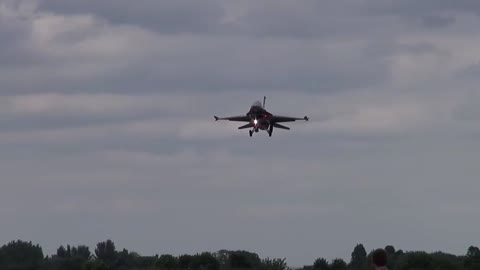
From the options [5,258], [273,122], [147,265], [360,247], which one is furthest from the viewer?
[360,247]

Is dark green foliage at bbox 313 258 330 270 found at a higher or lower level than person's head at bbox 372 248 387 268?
higher

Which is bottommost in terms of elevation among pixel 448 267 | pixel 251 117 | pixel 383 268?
pixel 383 268

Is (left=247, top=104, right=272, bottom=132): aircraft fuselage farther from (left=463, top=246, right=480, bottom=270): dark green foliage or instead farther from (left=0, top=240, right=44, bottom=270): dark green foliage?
(left=0, top=240, right=44, bottom=270): dark green foliage

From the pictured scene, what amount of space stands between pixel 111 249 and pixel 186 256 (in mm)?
32125

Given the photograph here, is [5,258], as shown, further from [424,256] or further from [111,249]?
[424,256]

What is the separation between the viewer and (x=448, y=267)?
112 metres

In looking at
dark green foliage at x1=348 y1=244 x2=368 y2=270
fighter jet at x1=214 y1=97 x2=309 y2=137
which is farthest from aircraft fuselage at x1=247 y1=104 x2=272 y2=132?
dark green foliage at x1=348 y1=244 x2=368 y2=270

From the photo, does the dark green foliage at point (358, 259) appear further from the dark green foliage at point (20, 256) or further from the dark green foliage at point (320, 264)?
the dark green foliage at point (20, 256)

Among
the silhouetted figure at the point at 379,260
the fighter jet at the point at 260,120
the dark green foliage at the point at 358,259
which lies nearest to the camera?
the silhouetted figure at the point at 379,260

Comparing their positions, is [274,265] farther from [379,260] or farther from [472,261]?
[379,260]

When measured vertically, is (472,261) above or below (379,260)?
above

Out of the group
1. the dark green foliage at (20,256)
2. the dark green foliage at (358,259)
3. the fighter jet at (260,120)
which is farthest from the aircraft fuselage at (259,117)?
the dark green foliage at (20,256)

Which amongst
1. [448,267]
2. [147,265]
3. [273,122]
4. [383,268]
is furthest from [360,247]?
[383,268]

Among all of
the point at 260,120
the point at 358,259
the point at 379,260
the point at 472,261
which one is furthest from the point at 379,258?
the point at 358,259
